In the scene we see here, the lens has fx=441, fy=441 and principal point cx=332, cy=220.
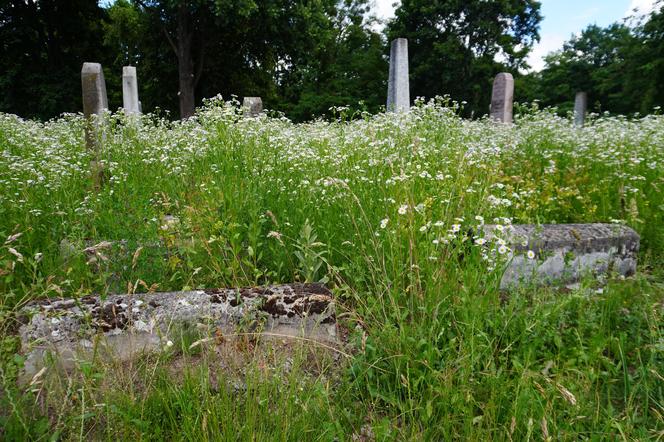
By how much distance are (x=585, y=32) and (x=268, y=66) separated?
136 feet

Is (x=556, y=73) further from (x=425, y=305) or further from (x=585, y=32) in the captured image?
(x=425, y=305)

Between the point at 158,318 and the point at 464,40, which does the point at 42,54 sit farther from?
the point at 158,318

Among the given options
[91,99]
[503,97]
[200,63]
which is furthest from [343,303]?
[200,63]

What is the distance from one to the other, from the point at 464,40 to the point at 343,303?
104 feet

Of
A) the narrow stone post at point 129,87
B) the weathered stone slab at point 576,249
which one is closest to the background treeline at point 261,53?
the narrow stone post at point 129,87

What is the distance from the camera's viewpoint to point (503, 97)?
13.7m

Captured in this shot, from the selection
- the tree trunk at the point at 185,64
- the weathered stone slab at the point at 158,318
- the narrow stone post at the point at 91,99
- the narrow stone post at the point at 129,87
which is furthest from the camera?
the tree trunk at the point at 185,64

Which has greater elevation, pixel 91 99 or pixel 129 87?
pixel 129 87

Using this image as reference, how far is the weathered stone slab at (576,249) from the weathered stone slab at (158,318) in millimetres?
1669

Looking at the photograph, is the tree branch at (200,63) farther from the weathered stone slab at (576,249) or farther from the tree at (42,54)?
the weathered stone slab at (576,249)

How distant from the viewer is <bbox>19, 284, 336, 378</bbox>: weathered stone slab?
6.97ft

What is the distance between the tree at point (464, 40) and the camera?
29.2 meters

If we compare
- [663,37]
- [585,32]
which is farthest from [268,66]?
[585,32]

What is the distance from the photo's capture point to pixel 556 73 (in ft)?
140
